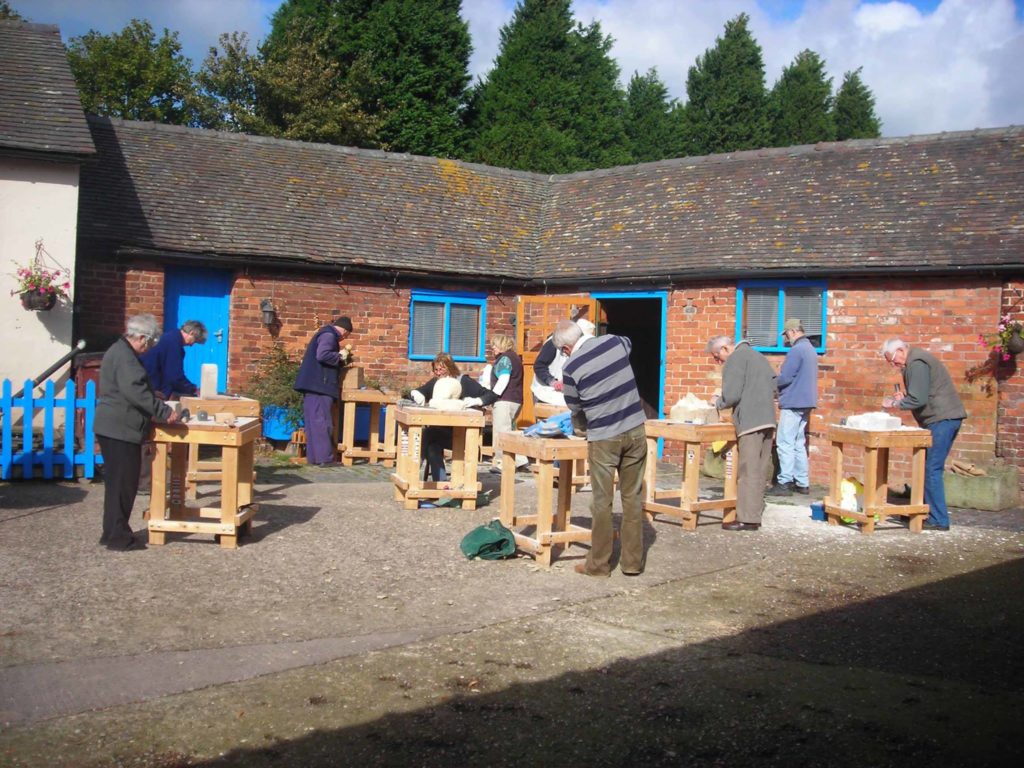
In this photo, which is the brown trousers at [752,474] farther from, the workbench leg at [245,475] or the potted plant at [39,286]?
the potted plant at [39,286]

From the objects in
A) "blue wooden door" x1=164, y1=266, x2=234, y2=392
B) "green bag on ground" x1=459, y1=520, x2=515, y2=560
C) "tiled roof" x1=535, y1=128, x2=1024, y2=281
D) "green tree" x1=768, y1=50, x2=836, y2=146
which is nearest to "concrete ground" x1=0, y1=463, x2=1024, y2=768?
"green bag on ground" x1=459, y1=520, x2=515, y2=560

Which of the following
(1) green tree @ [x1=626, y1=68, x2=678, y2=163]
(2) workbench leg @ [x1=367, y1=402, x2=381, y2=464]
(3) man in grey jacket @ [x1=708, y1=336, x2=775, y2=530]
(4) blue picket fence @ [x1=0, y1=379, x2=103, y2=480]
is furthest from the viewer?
(1) green tree @ [x1=626, y1=68, x2=678, y2=163]

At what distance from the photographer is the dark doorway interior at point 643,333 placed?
21266mm

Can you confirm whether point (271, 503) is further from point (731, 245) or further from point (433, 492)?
point (731, 245)

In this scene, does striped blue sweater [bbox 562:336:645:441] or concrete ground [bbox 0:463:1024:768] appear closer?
concrete ground [bbox 0:463:1024:768]

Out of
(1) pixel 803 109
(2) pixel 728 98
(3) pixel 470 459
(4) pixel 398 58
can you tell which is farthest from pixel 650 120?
(3) pixel 470 459

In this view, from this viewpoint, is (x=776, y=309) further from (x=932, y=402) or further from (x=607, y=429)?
(x=607, y=429)

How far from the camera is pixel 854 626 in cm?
644

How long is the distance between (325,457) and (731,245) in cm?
694

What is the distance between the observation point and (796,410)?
12.6m

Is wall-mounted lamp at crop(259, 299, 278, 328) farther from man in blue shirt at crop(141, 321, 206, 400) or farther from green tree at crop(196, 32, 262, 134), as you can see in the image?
green tree at crop(196, 32, 262, 134)

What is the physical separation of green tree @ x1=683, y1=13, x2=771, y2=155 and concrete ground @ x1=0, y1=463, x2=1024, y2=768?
32636 mm

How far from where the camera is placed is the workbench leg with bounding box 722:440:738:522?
32.4ft

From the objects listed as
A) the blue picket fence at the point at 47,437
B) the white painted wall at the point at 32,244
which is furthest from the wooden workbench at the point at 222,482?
the white painted wall at the point at 32,244
